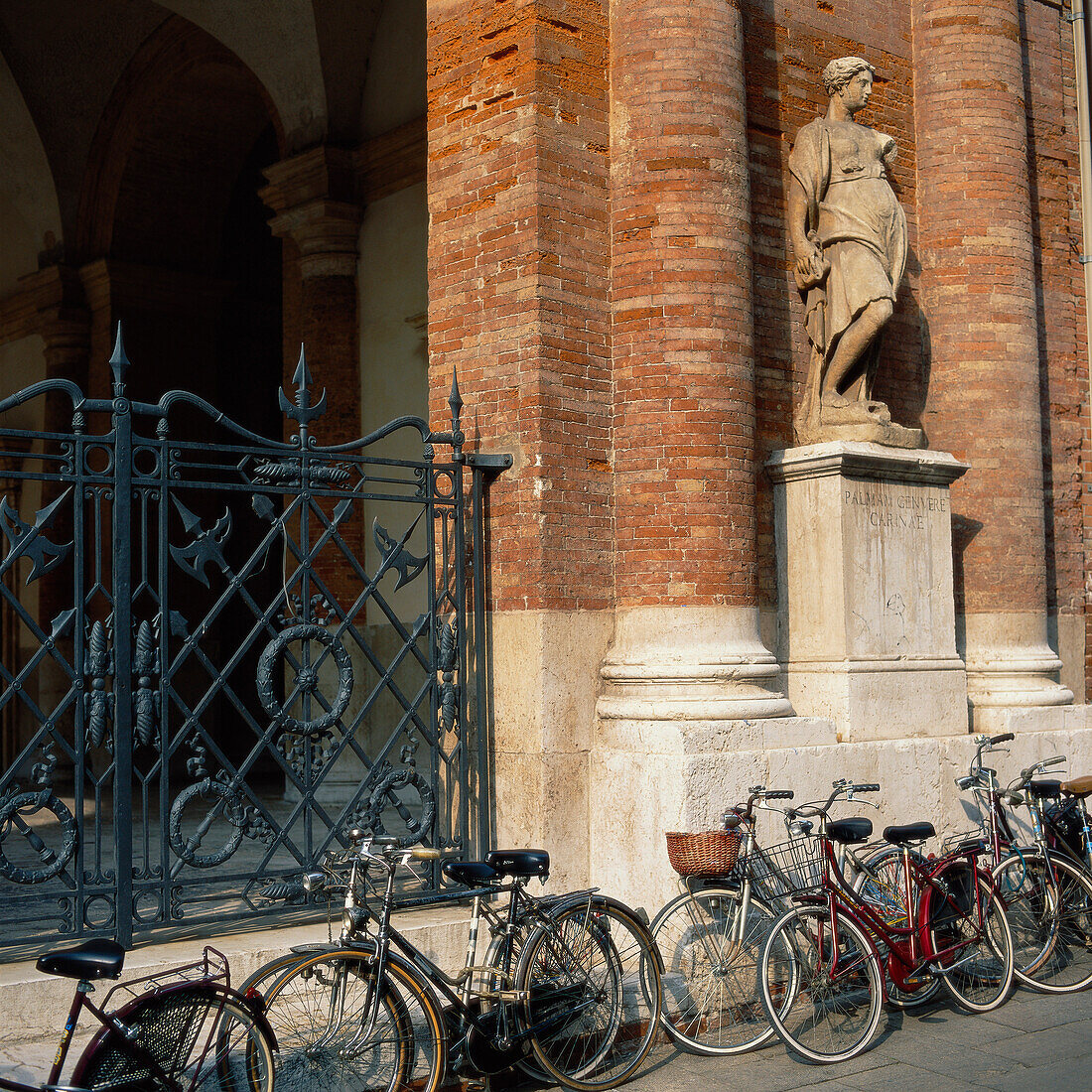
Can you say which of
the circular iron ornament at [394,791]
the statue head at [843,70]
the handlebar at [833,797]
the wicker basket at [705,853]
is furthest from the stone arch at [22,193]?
the wicker basket at [705,853]

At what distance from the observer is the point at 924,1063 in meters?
5.56

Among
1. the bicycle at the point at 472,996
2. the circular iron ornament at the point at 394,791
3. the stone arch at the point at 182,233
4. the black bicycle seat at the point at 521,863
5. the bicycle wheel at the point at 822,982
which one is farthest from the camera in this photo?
the stone arch at the point at 182,233

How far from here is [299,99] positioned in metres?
13.3

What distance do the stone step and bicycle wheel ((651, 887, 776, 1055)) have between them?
1.07m

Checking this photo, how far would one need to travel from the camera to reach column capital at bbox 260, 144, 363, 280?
13.1 metres

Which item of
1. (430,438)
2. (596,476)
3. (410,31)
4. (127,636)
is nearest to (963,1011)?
(596,476)

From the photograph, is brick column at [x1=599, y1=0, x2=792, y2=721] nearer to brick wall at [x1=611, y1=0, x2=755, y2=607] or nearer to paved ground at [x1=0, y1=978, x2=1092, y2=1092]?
brick wall at [x1=611, y1=0, x2=755, y2=607]

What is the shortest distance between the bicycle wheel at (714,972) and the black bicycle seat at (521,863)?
0.67 meters

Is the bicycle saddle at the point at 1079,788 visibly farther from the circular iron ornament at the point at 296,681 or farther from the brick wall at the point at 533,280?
the circular iron ornament at the point at 296,681

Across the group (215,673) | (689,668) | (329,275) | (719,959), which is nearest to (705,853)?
(719,959)

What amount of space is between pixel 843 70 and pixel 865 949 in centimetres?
517

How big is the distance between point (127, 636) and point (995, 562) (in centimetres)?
562

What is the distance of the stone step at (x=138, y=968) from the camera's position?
503 cm

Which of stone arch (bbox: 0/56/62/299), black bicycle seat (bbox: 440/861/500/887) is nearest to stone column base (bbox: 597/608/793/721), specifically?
black bicycle seat (bbox: 440/861/500/887)
